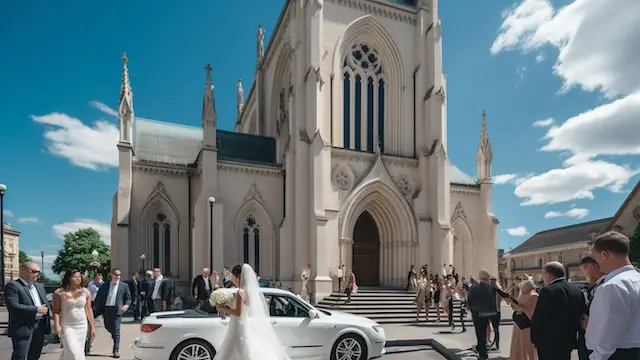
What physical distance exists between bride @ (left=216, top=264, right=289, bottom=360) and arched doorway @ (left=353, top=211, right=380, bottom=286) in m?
15.8

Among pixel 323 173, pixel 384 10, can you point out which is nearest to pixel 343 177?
pixel 323 173

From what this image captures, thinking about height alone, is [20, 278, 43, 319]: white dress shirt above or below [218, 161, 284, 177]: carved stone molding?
Result: below

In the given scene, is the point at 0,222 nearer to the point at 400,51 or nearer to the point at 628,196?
the point at 400,51

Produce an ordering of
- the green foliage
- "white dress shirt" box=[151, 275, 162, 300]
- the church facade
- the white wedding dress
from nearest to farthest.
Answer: the white wedding dress → "white dress shirt" box=[151, 275, 162, 300] → the church facade → the green foliage

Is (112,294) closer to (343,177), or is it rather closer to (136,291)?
(136,291)

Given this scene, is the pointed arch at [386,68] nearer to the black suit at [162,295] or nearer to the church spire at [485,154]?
the church spire at [485,154]

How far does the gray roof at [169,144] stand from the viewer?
2264 centimetres

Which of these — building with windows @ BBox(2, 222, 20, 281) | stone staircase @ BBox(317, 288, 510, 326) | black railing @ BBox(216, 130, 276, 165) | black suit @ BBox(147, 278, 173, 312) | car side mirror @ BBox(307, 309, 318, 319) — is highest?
black railing @ BBox(216, 130, 276, 165)

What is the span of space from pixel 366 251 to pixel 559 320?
1768 centimetres

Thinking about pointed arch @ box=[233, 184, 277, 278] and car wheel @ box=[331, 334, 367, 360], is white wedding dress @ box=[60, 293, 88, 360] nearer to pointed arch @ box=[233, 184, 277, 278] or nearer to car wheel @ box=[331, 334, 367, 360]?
car wheel @ box=[331, 334, 367, 360]

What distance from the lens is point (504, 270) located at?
59.5 meters

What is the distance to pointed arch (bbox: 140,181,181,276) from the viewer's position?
64.8ft

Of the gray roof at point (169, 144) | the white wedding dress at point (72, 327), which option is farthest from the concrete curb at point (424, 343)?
the gray roof at point (169, 144)

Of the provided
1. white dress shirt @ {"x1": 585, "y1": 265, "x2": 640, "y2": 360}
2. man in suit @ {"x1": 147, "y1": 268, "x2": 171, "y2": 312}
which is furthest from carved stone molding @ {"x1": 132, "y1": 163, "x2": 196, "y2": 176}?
white dress shirt @ {"x1": 585, "y1": 265, "x2": 640, "y2": 360}
